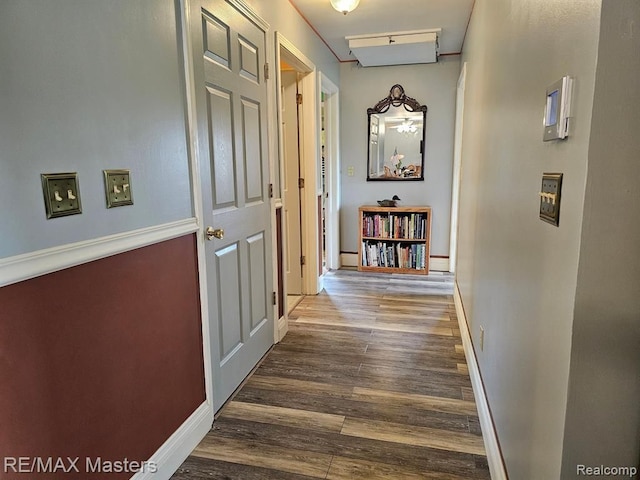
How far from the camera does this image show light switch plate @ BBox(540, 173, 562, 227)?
0.93m

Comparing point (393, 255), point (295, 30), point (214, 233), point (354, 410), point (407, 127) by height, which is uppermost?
point (295, 30)

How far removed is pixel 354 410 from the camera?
2023mm

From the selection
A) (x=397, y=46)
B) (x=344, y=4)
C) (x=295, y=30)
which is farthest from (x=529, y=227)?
(x=397, y=46)

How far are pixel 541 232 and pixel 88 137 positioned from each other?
4.18 ft

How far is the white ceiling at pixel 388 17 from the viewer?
9.60ft

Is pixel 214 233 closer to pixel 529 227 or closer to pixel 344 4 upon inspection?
pixel 529 227

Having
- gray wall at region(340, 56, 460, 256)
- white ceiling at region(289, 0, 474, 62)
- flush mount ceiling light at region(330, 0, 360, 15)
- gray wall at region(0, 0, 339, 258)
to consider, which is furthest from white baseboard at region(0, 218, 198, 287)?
gray wall at region(340, 56, 460, 256)

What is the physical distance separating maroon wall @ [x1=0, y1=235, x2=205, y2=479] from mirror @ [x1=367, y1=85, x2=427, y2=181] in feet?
10.7

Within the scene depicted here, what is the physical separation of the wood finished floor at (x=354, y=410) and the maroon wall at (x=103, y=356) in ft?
1.08

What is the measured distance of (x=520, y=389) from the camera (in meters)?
1.25

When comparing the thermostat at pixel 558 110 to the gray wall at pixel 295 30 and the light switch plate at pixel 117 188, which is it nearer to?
the light switch plate at pixel 117 188

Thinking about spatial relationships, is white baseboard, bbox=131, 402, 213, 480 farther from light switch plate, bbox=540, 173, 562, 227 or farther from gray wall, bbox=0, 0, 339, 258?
light switch plate, bbox=540, 173, 562, 227

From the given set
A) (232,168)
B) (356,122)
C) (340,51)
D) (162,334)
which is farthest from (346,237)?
(162,334)

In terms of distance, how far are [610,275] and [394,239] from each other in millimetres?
3779
